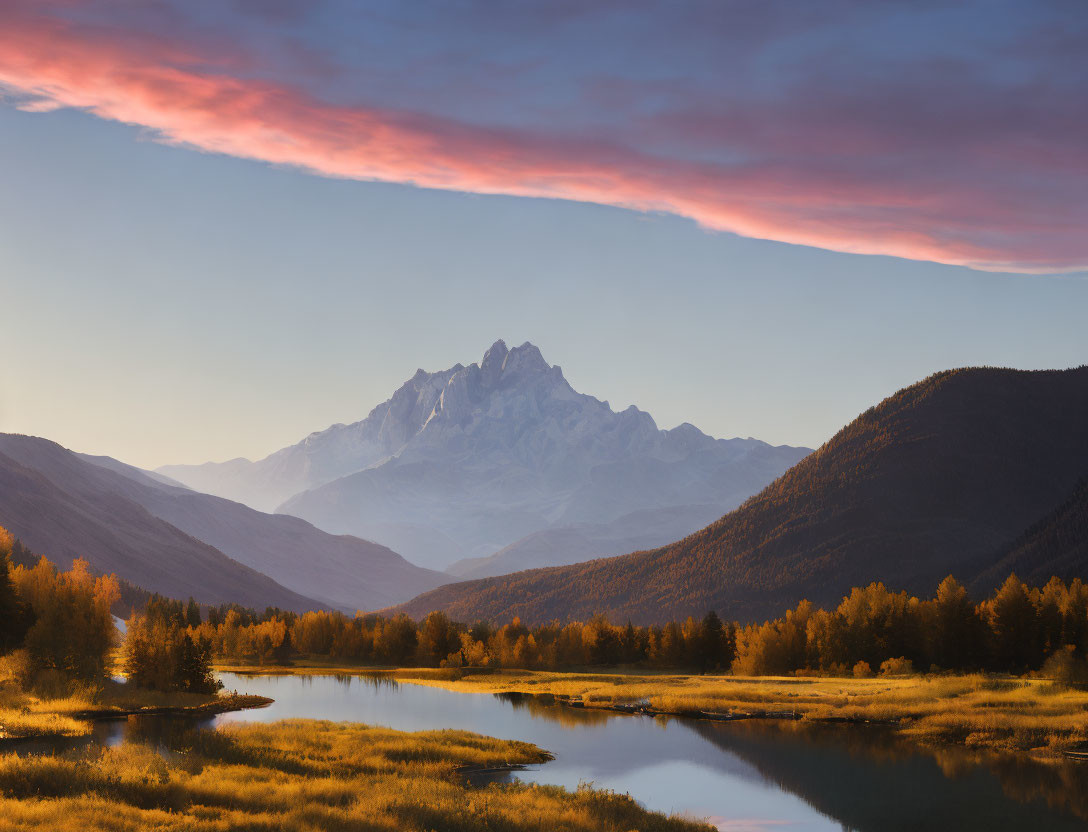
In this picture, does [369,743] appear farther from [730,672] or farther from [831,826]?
[730,672]

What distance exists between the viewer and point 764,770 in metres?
74.2

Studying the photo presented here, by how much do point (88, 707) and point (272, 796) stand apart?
45.2 m

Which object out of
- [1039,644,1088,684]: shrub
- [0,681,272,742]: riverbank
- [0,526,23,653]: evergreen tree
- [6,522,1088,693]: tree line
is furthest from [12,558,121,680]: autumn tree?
[1039,644,1088,684]: shrub

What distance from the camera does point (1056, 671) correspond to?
11075cm

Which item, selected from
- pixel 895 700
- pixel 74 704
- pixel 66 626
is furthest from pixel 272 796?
pixel 895 700

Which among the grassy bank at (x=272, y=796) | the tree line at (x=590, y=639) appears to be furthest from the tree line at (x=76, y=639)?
the grassy bank at (x=272, y=796)

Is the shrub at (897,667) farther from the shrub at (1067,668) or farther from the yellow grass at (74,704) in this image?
the yellow grass at (74,704)

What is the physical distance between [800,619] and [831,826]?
360 ft

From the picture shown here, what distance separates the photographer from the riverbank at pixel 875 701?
8294 centimetres

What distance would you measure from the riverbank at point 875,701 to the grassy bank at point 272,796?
4220 cm

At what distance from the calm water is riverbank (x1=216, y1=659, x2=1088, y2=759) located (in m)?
4.79

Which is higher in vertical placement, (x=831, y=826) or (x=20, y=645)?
(x=20, y=645)

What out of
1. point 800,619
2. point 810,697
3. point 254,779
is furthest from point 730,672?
point 254,779

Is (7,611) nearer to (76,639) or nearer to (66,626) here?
(66,626)
